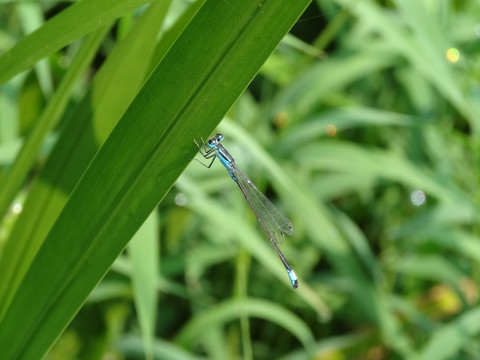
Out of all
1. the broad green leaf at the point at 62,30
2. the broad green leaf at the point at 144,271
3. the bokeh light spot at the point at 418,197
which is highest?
the bokeh light spot at the point at 418,197

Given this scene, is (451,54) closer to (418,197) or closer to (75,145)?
(418,197)

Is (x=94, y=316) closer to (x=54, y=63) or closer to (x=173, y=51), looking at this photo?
(x=54, y=63)

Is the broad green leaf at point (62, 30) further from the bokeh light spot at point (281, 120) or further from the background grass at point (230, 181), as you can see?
the bokeh light spot at point (281, 120)

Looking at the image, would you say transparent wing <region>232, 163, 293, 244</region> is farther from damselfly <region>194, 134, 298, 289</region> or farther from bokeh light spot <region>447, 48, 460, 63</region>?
bokeh light spot <region>447, 48, 460, 63</region>

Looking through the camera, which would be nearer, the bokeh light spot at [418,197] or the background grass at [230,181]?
the background grass at [230,181]

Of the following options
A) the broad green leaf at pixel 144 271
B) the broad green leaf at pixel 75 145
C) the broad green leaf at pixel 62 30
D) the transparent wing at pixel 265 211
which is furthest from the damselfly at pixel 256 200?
the broad green leaf at pixel 62 30

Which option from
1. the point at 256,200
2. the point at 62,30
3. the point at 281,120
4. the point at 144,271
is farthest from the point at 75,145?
the point at 281,120
